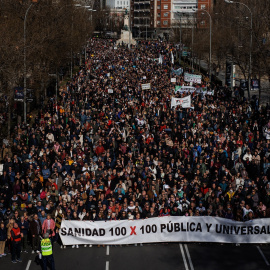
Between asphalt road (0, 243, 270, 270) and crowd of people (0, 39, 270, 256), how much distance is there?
0.87 m

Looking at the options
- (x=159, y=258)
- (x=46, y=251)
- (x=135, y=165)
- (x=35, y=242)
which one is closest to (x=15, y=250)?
(x=35, y=242)

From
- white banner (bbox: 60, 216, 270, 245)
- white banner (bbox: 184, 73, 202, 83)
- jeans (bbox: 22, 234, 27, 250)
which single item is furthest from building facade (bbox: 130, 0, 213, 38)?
jeans (bbox: 22, 234, 27, 250)

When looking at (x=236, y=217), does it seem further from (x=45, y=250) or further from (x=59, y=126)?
(x=59, y=126)

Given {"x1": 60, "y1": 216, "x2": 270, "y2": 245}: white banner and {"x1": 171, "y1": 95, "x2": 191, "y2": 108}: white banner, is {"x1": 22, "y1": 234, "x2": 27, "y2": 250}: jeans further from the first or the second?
{"x1": 171, "y1": 95, "x2": 191, "y2": 108}: white banner

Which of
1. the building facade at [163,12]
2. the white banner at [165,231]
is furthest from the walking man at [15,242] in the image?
the building facade at [163,12]

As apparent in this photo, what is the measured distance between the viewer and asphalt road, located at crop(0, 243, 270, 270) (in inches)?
674

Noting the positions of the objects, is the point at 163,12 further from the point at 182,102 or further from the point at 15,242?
the point at 15,242

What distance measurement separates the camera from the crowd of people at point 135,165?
1917 centimetres

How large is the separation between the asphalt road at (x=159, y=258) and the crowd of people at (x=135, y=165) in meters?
0.87

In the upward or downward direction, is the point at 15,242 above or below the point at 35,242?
above

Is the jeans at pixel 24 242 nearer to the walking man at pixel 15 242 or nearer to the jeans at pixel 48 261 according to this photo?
the walking man at pixel 15 242

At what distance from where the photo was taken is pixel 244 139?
2891 centimetres

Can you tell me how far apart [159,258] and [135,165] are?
708 centimetres

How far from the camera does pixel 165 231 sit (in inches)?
739
